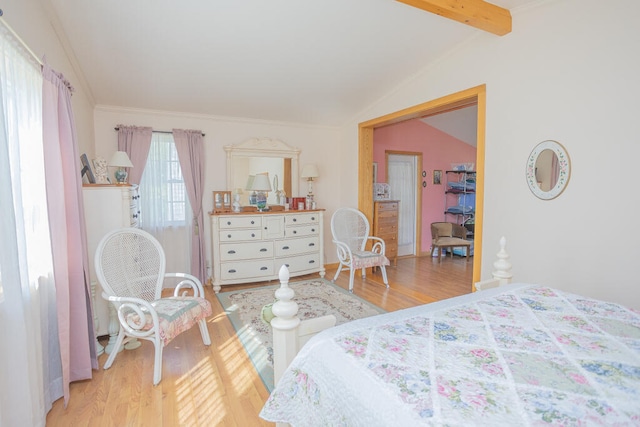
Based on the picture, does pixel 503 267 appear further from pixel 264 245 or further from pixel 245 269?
pixel 245 269

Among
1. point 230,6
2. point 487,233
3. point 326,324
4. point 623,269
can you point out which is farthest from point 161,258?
point 623,269

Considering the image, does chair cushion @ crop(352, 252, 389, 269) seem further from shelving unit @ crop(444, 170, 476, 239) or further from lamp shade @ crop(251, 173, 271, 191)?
shelving unit @ crop(444, 170, 476, 239)

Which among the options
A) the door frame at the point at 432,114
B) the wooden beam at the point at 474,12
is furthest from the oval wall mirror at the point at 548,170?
the wooden beam at the point at 474,12

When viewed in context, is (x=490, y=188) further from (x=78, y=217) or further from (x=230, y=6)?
(x=78, y=217)

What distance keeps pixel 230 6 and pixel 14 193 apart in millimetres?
1843

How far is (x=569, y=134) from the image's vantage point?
7.75 feet

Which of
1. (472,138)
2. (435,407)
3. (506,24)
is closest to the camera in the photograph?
(435,407)

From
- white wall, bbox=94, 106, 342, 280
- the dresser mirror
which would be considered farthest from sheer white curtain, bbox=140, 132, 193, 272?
the dresser mirror

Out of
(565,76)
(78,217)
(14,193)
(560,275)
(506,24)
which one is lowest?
(560,275)

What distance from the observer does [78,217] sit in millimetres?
2127

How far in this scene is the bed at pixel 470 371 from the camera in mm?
874

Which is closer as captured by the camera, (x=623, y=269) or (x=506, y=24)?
(x=623, y=269)

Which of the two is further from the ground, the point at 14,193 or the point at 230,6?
the point at 230,6

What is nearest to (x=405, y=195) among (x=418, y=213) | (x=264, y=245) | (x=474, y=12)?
(x=418, y=213)
